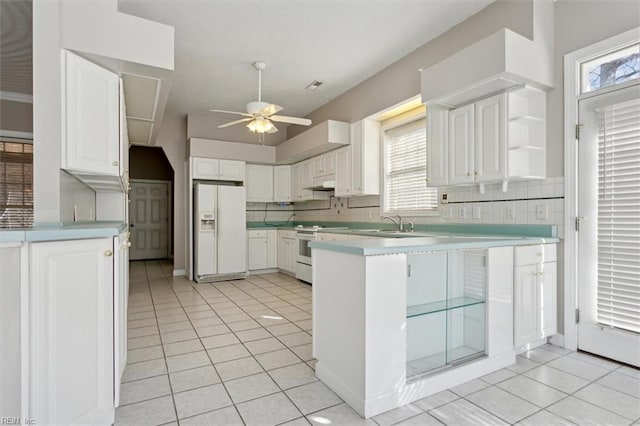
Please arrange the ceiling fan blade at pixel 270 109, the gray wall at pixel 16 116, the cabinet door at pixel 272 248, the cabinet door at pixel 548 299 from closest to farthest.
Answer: the cabinet door at pixel 548 299 < the gray wall at pixel 16 116 < the ceiling fan blade at pixel 270 109 < the cabinet door at pixel 272 248

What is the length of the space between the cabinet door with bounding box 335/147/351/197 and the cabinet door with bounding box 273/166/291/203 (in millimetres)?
1712

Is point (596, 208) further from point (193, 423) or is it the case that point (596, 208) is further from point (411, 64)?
point (193, 423)

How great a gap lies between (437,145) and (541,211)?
43.3 inches

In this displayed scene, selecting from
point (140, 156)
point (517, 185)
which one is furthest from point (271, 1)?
point (140, 156)

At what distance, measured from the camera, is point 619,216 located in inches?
98.4

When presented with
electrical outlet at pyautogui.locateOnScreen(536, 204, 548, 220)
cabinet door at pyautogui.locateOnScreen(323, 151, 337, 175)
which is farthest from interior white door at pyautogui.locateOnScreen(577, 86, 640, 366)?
cabinet door at pyautogui.locateOnScreen(323, 151, 337, 175)

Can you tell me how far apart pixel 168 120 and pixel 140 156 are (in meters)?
2.85

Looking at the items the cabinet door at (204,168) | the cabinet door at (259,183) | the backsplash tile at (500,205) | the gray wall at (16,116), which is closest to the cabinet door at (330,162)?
the backsplash tile at (500,205)

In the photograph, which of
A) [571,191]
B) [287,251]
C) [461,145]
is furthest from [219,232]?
[571,191]

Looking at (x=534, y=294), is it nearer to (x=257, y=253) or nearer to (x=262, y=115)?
(x=262, y=115)

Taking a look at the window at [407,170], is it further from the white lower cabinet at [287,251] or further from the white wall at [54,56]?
the white wall at [54,56]

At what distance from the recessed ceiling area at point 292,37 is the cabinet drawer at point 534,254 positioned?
2.27m

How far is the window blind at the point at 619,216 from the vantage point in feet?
7.91

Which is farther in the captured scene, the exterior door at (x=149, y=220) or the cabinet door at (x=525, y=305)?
the exterior door at (x=149, y=220)
